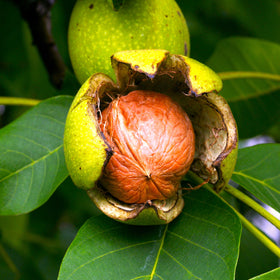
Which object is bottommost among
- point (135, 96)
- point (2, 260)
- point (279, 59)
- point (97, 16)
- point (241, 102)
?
point (2, 260)

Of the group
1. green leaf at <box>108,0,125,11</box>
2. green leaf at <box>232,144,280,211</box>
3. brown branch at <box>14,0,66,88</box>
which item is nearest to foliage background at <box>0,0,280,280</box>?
brown branch at <box>14,0,66,88</box>

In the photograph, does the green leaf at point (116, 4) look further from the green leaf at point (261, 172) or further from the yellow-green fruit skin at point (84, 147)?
the green leaf at point (261, 172)

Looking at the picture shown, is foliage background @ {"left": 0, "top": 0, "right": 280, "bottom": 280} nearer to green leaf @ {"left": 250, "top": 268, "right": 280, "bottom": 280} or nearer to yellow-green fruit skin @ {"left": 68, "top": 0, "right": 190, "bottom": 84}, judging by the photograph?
yellow-green fruit skin @ {"left": 68, "top": 0, "right": 190, "bottom": 84}

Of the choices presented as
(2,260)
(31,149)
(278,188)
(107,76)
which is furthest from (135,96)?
(2,260)

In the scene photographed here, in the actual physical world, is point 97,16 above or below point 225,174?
above

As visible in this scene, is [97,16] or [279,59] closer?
[97,16]

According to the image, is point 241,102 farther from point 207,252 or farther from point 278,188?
point 207,252
